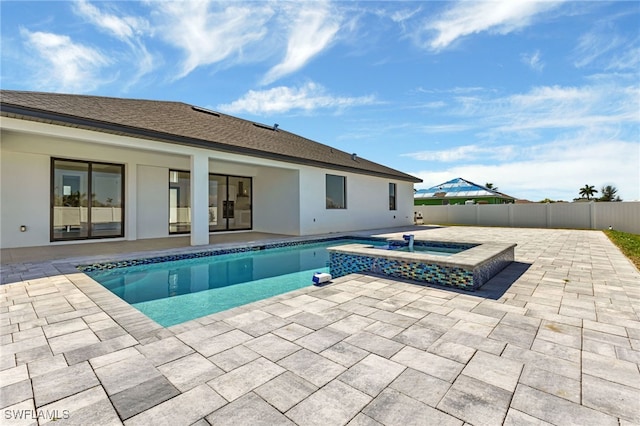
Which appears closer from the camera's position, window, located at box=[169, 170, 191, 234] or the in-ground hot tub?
the in-ground hot tub

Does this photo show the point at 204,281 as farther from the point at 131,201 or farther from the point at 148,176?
the point at 148,176

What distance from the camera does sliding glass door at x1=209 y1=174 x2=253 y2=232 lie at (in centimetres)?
1282

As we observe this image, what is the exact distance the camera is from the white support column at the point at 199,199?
29.0 feet

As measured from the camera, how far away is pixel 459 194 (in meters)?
31.0

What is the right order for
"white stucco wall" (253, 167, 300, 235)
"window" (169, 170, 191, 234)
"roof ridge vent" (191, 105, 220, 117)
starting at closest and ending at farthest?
"window" (169, 170, 191, 234) → "white stucco wall" (253, 167, 300, 235) → "roof ridge vent" (191, 105, 220, 117)

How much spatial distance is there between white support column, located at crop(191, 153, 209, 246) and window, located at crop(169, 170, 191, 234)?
9.33ft

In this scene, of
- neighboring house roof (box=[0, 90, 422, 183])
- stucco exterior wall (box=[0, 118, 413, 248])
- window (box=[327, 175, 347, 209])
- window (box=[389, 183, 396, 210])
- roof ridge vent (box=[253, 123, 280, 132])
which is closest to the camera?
neighboring house roof (box=[0, 90, 422, 183])

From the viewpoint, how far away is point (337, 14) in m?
8.41

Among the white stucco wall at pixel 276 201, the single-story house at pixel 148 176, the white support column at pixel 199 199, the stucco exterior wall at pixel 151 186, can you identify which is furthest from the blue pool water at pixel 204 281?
the white stucco wall at pixel 276 201

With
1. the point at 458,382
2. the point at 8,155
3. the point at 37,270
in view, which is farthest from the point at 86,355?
the point at 8,155

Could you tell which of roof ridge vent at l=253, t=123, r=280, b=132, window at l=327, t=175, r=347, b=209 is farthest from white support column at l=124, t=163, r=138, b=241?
window at l=327, t=175, r=347, b=209

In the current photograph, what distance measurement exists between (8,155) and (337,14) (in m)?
9.67

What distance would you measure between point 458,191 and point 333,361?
32.8 m

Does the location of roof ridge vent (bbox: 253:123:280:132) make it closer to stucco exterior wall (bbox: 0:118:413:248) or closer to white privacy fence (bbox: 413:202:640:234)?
stucco exterior wall (bbox: 0:118:413:248)
